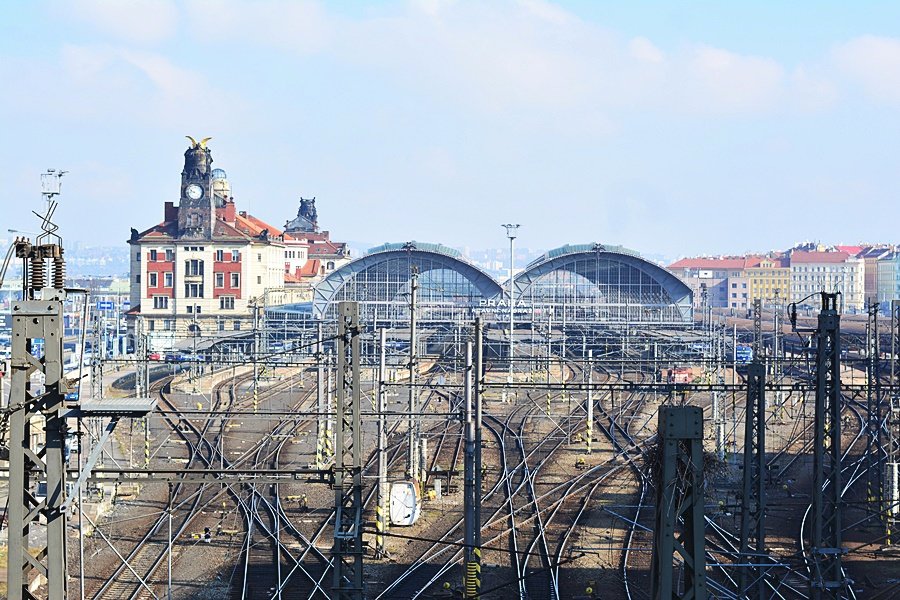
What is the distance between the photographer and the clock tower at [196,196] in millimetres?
53812

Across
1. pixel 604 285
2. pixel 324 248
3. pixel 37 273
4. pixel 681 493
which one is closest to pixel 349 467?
pixel 37 273

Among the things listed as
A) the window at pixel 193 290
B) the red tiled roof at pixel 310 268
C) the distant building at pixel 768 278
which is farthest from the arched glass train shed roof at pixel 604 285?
the distant building at pixel 768 278

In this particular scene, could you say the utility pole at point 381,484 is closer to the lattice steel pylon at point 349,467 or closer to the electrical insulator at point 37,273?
the lattice steel pylon at point 349,467

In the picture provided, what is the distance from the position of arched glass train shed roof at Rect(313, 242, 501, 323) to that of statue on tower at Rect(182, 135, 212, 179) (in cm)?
903

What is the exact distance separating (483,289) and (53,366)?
4585cm

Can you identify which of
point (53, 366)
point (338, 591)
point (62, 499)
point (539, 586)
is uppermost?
point (53, 366)

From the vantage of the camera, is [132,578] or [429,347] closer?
[132,578]

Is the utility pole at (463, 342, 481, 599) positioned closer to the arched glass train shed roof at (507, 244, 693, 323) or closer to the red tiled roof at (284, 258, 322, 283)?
the arched glass train shed roof at (507, 244, 693, 323)

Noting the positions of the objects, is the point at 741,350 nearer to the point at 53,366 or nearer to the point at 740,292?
the point at 53,366

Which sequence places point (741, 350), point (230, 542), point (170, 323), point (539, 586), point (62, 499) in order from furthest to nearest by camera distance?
point (170, 323) → point (741, 350) → point (230, 542) → point (539, 586) → point (62, 499)

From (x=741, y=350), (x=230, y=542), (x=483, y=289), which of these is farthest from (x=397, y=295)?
(x=230, y=542)

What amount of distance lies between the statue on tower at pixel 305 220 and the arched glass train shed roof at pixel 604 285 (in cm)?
3631

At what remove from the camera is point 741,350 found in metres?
49.5

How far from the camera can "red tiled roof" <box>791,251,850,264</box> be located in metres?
107
